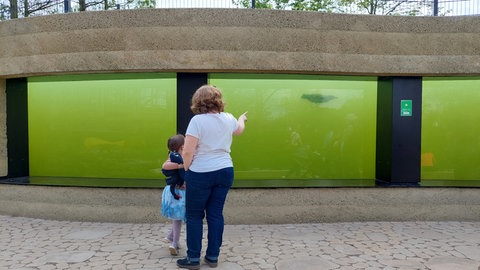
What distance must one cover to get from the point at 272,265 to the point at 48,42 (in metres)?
4.57

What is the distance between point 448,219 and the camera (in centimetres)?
556

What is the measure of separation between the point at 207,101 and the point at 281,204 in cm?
246

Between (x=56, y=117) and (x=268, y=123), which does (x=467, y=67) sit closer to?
(x=268, y=123)

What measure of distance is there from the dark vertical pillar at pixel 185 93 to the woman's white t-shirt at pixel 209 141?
197cm

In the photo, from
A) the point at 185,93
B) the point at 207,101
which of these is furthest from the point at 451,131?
the point at 207,101

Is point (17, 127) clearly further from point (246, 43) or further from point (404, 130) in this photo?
point (404, 130)

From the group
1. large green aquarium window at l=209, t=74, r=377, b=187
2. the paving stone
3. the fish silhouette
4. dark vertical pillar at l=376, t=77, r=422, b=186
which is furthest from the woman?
dark vertical pillar at l=376, t=77, r=422, b=186

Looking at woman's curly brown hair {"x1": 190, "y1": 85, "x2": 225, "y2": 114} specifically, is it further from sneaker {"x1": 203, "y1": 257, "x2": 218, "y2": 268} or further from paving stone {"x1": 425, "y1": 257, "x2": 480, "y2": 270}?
paving stone {"x1": 425, "y1": 257, "x2": 480, "y2": 270}

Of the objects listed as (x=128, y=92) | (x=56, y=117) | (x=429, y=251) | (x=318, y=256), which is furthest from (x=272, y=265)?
(x=56, y=117)

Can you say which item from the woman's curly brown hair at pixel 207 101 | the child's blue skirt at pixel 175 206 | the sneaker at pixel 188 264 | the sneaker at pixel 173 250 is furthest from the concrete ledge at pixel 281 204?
the woman's curly brown hair at pixel 207 101

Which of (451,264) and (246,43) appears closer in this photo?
(451,264)

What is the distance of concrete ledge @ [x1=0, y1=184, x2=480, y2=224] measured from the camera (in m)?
5.35

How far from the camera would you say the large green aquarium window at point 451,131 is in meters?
6.42

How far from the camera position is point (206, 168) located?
3.44 metres
